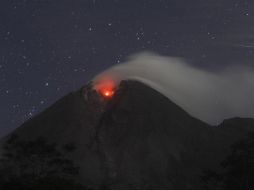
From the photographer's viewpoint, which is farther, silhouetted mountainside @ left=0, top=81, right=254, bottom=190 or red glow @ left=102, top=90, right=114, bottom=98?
red glow @ left=102, top=90, right=114, bottom=98

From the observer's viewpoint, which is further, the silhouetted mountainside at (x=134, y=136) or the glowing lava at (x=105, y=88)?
the glowing lava at (x=105, y=88)

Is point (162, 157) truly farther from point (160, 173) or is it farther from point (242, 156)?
point (242, 156)

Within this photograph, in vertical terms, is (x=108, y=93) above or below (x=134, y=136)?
below

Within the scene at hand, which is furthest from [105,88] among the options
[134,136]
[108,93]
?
[134,136]

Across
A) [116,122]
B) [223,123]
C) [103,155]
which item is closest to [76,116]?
[116,122]

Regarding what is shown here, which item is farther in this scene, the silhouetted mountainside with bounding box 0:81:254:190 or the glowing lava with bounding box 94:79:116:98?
the glowing lava with bounding box 94:79:116:98

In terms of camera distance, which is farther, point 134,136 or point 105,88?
point 105,88

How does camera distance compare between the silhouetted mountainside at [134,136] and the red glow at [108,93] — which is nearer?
the silhouetted mountainside at [134,136]

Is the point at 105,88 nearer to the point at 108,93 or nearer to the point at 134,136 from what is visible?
the point at 108,93
